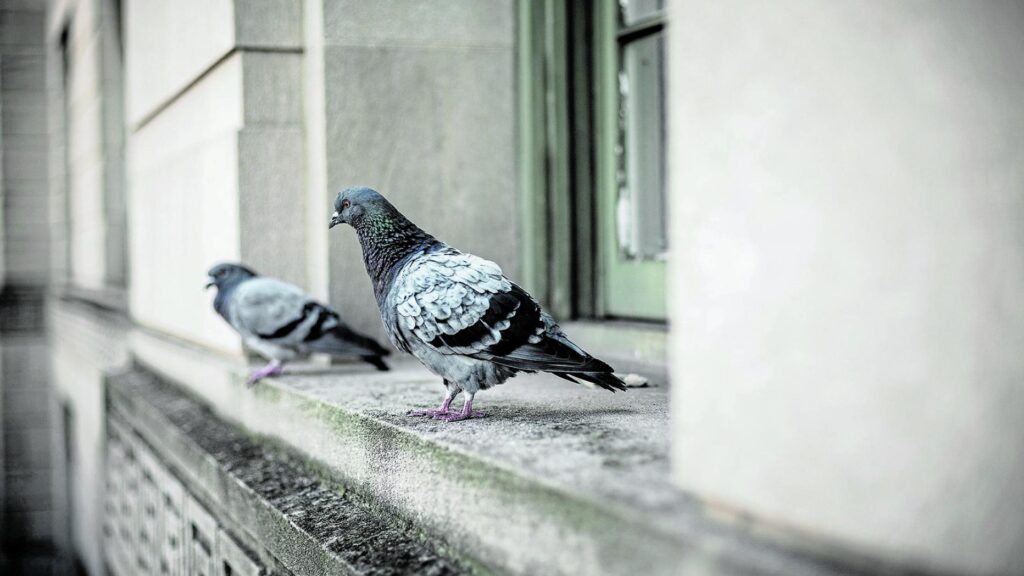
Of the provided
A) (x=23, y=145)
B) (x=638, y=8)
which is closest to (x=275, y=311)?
(x=638, y=8)

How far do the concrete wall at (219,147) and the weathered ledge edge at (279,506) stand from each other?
0.46 m

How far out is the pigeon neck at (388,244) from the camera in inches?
116

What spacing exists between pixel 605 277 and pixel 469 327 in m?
1.92

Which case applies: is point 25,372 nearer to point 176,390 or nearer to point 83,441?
point 83,441

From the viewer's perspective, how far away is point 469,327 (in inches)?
104

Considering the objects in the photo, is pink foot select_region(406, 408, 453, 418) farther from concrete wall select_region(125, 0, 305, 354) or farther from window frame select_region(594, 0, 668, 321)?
concrete wall select_region(125, 0, 305, 354)

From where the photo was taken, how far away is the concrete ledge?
159 centimetres

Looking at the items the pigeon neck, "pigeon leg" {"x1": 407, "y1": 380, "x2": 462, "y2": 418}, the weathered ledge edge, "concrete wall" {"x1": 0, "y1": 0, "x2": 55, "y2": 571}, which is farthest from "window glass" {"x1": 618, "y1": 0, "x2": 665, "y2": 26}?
"concrete wall" {"x1": 0, "y1": 0, "x2": 55, "y2": 571}

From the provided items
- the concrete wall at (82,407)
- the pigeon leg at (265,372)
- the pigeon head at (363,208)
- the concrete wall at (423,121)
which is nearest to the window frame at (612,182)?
the concrete wall at (423,121)

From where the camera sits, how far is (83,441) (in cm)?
964

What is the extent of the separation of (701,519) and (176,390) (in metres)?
4.44

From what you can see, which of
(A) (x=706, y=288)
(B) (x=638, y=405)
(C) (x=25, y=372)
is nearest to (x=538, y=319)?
(B) (x=638, y=405)

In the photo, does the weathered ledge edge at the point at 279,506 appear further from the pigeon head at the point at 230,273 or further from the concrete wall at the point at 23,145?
the concrete wall at the point at 23,145

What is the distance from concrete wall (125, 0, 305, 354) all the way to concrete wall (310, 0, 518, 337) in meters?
0.28
